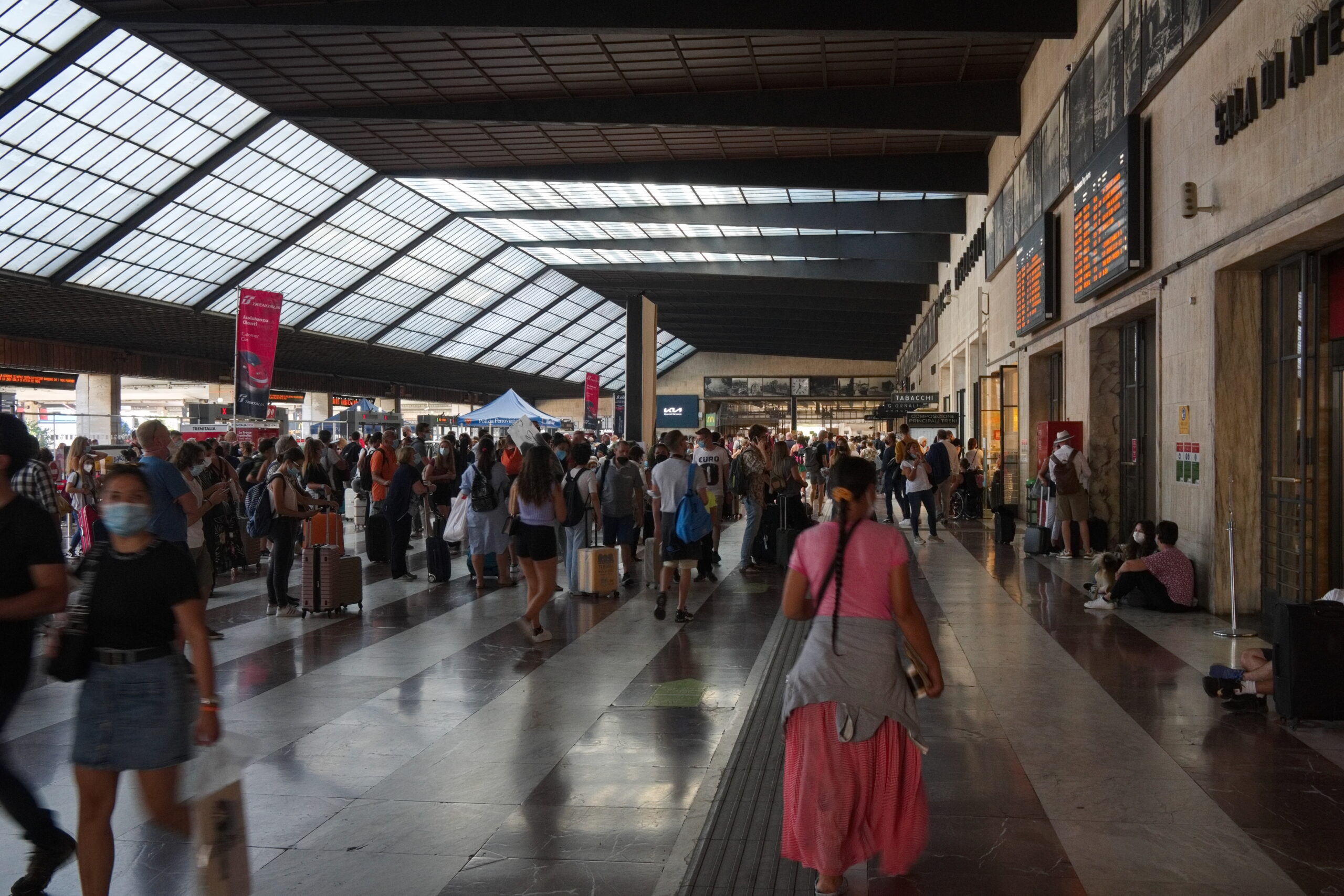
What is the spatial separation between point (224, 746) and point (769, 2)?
1344cm

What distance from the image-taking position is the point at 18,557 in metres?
3.88

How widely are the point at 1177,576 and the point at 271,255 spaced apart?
3110cm

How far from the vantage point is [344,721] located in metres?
6.60

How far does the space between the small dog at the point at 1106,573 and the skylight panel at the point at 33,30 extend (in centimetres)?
1750

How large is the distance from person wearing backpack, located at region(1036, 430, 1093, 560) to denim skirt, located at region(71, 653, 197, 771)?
12.2 m

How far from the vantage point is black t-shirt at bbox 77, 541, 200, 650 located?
364 cm

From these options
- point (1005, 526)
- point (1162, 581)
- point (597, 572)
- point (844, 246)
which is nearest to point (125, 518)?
point (597, 572)

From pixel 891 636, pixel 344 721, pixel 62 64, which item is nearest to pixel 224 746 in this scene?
pixel 891 636

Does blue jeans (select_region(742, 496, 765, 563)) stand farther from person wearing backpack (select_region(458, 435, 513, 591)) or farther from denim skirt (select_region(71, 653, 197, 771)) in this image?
denim skirt (select_region(71, 653, 197, 771))

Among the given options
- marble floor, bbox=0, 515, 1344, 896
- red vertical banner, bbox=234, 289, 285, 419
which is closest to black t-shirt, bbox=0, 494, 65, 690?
marble floor, bbox=0, 515, 1344, 896

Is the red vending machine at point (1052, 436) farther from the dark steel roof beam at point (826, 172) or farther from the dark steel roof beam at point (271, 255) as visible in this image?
the dark steel roof beam at point (271, 255)

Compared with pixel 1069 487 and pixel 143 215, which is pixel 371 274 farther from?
pixel 1069 487

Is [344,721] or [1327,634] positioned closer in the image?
[1327,634]

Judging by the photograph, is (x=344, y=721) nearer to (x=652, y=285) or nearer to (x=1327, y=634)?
(x=1327, y=634)
